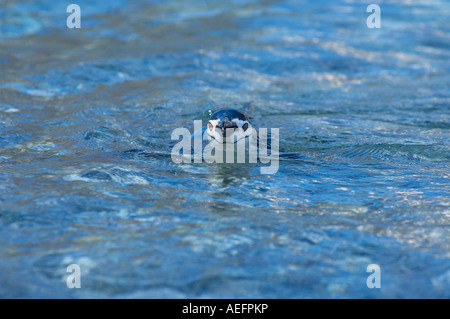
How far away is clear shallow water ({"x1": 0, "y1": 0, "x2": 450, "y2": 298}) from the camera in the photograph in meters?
3.18

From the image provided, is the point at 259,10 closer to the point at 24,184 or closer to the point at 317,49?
the point at 317,49

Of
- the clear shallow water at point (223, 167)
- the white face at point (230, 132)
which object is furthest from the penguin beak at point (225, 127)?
the clear shallow water at point (223, 167)

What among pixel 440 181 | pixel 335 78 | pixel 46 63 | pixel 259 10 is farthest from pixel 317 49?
pixel 440 181

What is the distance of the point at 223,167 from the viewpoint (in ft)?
15.3

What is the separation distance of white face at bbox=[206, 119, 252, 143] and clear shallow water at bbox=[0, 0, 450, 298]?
24 cm

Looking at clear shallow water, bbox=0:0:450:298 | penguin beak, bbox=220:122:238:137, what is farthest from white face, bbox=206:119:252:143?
clear shallow water, bbox=0:0:450:298

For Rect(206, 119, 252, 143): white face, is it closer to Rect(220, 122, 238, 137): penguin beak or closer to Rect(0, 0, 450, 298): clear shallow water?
Rect(220, 122, 238, 137): penguin beak

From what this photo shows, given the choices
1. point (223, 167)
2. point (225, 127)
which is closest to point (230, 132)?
point (225, 127)

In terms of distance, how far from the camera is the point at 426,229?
11.9 ft

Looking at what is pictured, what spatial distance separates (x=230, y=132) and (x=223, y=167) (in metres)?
0.35

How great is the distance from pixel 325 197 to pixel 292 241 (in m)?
0.76

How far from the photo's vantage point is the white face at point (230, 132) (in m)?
4.40

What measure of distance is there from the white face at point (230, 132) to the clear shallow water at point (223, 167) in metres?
0.24

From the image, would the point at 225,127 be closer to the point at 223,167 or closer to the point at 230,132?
the point at 230,132
